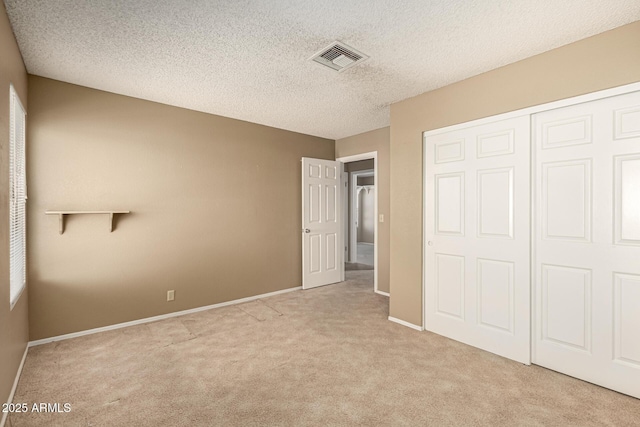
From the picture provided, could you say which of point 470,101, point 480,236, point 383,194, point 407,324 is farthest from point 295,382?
point 383,194

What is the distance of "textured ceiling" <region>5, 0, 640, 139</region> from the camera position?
184cm

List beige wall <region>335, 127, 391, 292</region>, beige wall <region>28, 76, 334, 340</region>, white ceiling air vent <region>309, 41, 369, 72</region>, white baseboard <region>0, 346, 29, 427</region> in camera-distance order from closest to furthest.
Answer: white baseboard <region>0, 346, 29, 427</region> → white ceiling air vent <region>309, 41, 369, 72</region> → beige wall <region>28, 76, 334, 340</region> → beige wall <region>335, 127, 391, 292</region>

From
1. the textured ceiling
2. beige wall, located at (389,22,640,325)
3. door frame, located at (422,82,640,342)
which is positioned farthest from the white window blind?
door frame, located at (422,82,640,342)

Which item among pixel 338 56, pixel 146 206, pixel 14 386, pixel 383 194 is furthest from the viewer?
pixel 383 194

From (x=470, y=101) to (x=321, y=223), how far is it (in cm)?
288

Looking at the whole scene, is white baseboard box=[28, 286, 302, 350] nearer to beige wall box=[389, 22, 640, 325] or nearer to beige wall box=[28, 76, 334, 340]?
beige wall box=[28, 76, 334, 340]

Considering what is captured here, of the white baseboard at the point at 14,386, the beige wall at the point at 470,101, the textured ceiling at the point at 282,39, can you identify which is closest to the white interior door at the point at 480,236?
the beige wall at the point at 470,101

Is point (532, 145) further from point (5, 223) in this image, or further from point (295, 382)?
point (5, 223)

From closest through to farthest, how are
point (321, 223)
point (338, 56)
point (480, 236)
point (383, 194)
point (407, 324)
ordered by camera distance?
point (338, 56)
point (480, 236)
point (407, 324)
point (383, 194)
point (321, 223)

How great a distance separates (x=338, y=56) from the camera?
2387mm

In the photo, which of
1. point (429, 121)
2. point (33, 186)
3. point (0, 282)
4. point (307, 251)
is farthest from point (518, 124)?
point (33, 186)

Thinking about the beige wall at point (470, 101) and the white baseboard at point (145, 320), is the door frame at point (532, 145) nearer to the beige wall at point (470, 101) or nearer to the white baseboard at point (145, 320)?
the beige wall at point (470, 101)

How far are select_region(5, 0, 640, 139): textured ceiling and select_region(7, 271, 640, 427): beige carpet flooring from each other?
2.55 m

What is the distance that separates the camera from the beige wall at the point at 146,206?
2.83 meters
